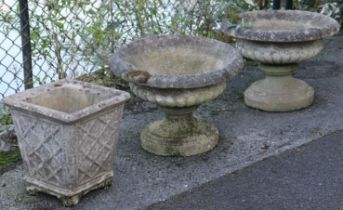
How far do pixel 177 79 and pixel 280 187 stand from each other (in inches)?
34.5

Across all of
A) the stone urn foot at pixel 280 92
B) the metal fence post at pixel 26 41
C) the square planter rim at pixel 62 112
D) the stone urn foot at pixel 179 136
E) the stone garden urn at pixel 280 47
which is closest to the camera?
the square planter rim at pixel 62 112

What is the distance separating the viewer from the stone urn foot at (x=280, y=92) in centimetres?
512

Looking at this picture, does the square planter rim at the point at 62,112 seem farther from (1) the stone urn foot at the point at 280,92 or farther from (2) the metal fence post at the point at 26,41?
(1) the stone urn foot at the point at 280,92

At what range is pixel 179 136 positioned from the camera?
4395 mm

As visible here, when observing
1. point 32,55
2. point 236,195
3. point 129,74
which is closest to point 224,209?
point 236,195

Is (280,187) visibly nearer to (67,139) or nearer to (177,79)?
(177,79)

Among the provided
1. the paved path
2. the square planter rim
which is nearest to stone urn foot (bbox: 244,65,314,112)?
the paved path

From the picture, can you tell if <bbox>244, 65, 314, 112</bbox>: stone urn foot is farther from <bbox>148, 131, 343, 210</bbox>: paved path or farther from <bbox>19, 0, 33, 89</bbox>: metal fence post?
<bbox>19, 0, 33, 89</bbox>: metal fence post

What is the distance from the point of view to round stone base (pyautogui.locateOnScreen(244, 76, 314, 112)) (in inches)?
202

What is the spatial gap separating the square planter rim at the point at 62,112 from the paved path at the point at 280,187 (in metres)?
0.63

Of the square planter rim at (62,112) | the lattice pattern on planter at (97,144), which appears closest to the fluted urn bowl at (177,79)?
the square planter rim at (62,112)

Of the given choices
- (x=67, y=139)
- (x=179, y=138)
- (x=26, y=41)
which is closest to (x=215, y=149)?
(x=179, y=138)

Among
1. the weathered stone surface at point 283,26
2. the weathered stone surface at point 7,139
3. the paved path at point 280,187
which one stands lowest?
the paved path at point 280,187

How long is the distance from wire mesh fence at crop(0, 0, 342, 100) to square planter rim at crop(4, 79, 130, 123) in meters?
0.87
